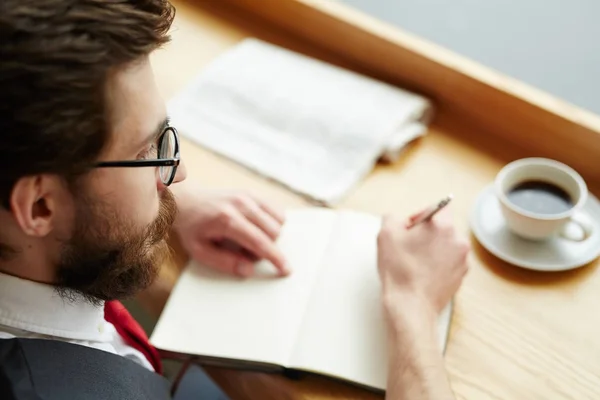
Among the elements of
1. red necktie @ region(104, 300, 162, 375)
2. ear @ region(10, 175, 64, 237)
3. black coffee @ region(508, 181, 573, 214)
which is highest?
ear @ region(10, 175, 64, 237)

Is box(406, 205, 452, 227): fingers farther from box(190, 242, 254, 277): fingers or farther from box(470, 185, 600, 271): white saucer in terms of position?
box(190, 242, 254, 277): fingers

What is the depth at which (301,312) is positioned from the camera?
0.84m

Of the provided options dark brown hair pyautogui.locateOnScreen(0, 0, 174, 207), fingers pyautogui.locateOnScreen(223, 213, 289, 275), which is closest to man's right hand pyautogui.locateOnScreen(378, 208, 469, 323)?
fingers pyautogui.locateOnScreen(223, 213, 289, 275)

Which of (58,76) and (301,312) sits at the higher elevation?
(58,76)

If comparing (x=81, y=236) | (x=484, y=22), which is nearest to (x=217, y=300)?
(x=81, y=236)

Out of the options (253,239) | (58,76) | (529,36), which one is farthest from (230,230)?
(529,36)

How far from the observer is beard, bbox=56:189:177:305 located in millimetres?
706

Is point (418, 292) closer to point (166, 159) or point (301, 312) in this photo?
point (301, 312)

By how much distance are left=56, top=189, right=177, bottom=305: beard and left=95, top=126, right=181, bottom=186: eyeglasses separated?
5 centimetres

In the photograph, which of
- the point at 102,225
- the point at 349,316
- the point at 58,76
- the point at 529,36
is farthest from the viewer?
the point at 529,36

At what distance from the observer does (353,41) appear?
3.62 feet

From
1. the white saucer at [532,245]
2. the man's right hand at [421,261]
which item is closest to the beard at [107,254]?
the man's right hand at [421,261]

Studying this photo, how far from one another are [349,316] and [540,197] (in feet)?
0.90

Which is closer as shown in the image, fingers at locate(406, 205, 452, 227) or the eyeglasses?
the eyeglasses
